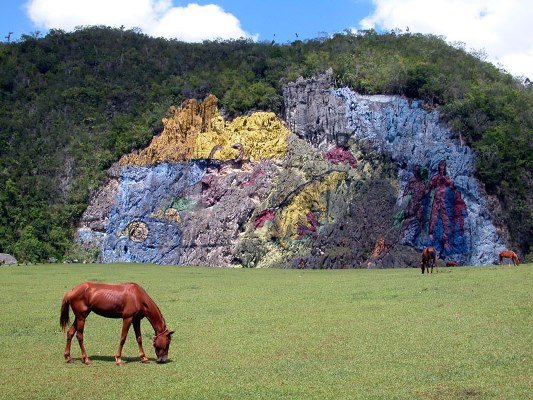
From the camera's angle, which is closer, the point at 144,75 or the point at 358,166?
the point at 358,166

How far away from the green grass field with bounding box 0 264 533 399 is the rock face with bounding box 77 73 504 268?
19.6 m

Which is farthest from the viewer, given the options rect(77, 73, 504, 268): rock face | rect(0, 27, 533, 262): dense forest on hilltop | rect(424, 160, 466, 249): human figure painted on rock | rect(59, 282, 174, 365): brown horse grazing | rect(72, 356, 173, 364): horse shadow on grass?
rect(0, 27, 533, 262): dense forest on hilltop

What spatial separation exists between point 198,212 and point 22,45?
3829 cm

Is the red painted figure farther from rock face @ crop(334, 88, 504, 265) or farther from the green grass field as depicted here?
the green grass field

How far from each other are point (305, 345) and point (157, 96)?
54.0m

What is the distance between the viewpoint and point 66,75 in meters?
74.7

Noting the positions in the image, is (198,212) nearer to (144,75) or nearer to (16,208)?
(16,208)

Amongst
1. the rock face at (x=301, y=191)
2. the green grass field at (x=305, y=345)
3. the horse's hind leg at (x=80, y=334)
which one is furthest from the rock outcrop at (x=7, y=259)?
the horse's hind leg at (x=80, y=334)

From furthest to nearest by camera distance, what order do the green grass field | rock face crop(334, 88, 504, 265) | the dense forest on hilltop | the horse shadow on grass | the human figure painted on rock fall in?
the dense forest on hilltop → the human figure painted on rock → rock face crop(334, 88, 504, 265) → the horse shadow on grass → the green grass field

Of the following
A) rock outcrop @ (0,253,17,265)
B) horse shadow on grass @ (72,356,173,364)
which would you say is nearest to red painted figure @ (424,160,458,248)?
rock outcrop @ (0,253,17,265)

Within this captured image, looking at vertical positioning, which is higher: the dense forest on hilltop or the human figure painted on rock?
the dense forest on hilltop

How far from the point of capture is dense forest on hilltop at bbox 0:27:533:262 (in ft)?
174

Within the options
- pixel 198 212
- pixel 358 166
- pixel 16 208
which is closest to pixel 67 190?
pixel 16 208

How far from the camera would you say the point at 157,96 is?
68.3m
